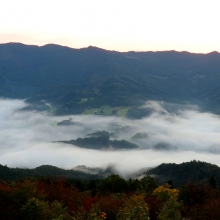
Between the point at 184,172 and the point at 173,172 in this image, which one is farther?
the point at 173,172

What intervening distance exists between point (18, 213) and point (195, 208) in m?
10.2

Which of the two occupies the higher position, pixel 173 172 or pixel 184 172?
pixel 173 172

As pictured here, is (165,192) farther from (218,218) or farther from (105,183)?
(105,183)

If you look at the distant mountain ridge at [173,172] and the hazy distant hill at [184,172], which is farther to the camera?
the hazy distant hill at [184,172]

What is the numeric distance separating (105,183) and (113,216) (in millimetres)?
38118

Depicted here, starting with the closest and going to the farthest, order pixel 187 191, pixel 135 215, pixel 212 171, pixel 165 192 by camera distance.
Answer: pixel 135 215
pixel 187 191
pixel 165 192
pixel 212 171

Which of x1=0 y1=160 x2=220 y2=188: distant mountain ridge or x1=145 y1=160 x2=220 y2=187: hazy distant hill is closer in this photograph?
x1=0 y1=160 x2=220 y2=188: distant mountain ridge

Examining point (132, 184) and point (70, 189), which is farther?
point (132, 184)

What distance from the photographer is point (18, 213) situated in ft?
62.4

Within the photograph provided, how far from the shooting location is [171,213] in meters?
19.5

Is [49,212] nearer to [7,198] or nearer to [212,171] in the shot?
[7,198]

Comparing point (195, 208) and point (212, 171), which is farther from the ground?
point (212, 171)

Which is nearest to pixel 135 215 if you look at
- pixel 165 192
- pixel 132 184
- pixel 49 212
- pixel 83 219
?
pixel 83 219

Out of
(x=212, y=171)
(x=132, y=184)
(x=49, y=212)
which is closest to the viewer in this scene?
(x=49, y=212)
